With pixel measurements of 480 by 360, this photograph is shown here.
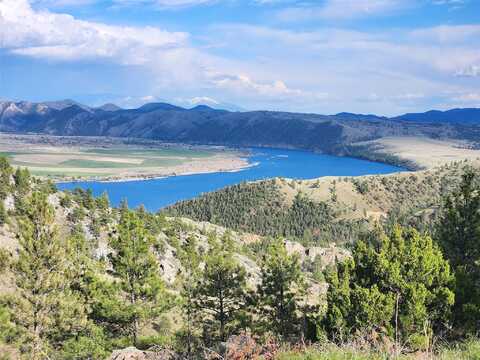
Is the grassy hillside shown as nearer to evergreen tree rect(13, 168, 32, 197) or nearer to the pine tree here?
evergreen tree rect(13, 168, 32, 197)

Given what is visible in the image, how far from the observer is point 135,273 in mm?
33438

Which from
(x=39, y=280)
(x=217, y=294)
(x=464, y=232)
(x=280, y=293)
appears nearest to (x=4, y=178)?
(x=217, y=294)

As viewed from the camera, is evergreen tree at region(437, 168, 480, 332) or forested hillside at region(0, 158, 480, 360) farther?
evergreen tree at region(437, 168, 480, 332)

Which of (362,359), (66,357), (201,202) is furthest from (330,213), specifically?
(362,359)

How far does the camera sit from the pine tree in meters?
27.0

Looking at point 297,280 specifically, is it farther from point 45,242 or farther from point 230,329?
point 45,242

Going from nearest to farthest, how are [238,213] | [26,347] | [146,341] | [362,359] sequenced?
[362,359] → [26,347] → [146,341] → [238,213]

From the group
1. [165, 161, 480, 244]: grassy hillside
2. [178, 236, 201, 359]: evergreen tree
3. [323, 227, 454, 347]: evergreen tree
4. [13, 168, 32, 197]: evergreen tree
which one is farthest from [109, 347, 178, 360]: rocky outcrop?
[165, 161, 480, 244]: grassy hillside

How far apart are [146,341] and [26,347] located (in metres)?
8.31

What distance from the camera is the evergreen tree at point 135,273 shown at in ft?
108

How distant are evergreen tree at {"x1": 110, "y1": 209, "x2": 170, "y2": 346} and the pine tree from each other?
521 cm

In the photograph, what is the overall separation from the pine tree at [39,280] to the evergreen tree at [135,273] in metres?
5.21

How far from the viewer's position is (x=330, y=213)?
192 meters

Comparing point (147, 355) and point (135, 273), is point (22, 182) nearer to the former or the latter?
point (135, 273)
